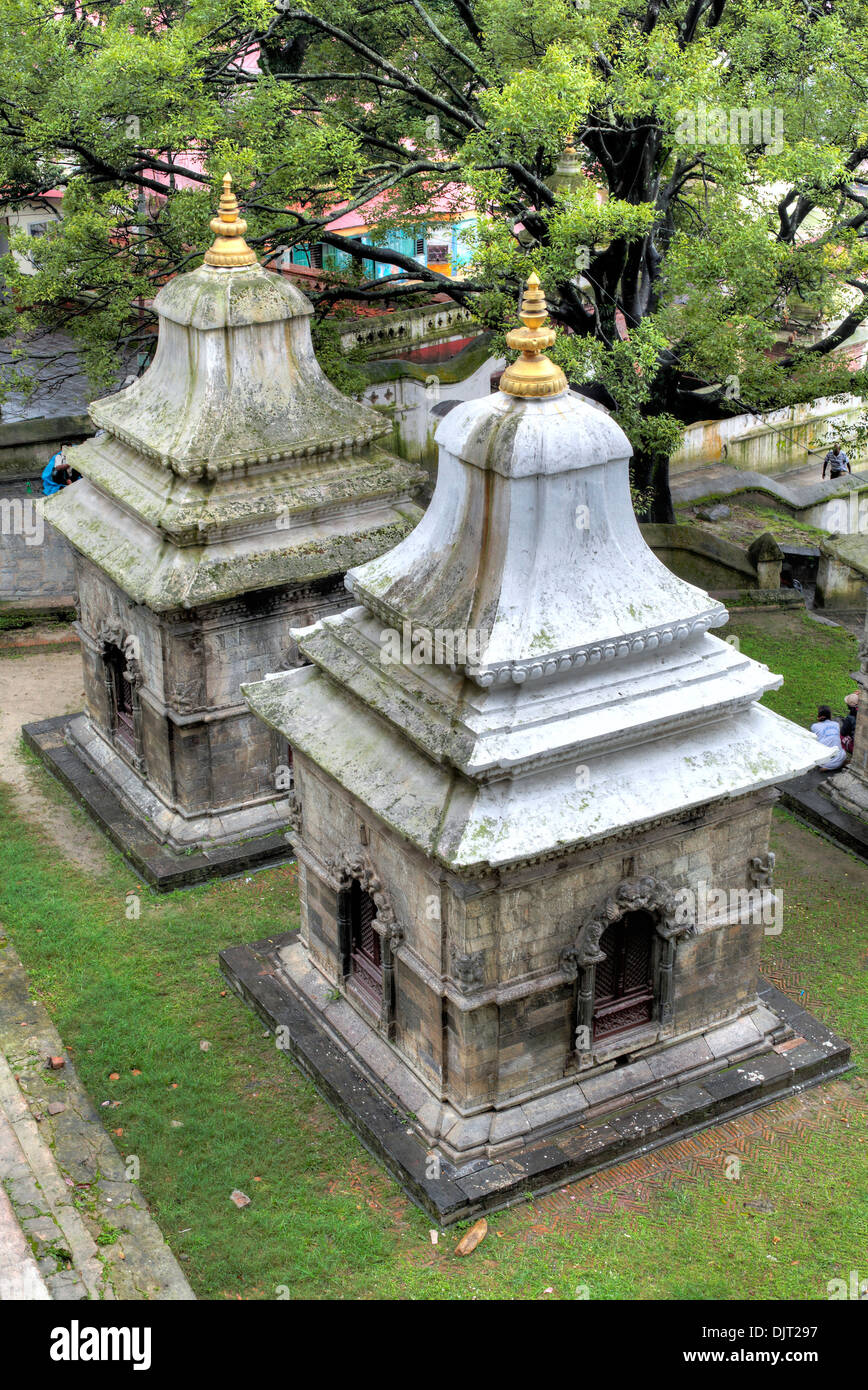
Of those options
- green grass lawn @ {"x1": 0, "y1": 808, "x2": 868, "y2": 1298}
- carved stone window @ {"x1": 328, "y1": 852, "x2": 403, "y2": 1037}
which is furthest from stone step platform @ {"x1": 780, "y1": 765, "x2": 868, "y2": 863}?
carved stone window @ {"x1": 328, "y1": 852, "x2": 403, "y2": 1037}

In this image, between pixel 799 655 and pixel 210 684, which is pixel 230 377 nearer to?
pixel 210 684

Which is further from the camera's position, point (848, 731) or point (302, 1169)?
point (848, 731)

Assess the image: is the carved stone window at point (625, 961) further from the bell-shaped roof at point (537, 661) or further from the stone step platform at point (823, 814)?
the stone step platform at point (823, 814)

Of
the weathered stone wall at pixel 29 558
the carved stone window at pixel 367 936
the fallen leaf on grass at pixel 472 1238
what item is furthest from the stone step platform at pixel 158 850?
the fallen leaf on grass at pixel 472 1238

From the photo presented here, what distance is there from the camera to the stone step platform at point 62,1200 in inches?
599

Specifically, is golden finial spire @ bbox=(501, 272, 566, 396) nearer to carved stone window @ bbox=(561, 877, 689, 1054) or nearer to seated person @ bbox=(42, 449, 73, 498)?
carved stone window @ bbox=(561, 877, 689, 1054)

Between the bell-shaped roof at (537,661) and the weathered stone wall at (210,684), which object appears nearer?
the bell-shaped roof at (537,661)

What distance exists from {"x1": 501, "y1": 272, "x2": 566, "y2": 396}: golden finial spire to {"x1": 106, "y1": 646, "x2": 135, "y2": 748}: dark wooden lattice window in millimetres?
10537

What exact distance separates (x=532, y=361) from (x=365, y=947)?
715 cm

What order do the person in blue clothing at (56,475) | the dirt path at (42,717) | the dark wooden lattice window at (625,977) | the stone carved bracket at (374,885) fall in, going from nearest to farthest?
the stone carved bracket at (374,885) < the dark wooden lattice window at (625,977) < the dirt path at (42,717) < the person in blue clothing at (56,475)

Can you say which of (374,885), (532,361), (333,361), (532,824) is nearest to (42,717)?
(333,361)

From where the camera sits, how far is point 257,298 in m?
21.7

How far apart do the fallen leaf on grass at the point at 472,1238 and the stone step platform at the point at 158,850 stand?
7.79 metres

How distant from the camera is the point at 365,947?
18344 millimetres
